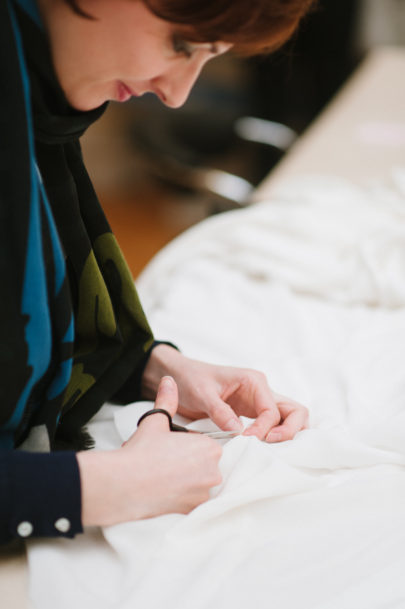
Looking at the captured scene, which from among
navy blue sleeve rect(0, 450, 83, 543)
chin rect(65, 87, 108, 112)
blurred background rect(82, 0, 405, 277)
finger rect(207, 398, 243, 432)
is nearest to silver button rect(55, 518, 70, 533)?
navy blue sleeve rect(0, 450, 83, 543)

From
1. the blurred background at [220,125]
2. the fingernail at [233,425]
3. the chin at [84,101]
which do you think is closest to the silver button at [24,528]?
the fingernail at [233,425]

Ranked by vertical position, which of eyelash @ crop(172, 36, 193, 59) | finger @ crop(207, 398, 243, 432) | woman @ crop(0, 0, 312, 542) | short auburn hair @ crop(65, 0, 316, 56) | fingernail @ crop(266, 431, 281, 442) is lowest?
finger @ crop(207, 398, 243, 432)

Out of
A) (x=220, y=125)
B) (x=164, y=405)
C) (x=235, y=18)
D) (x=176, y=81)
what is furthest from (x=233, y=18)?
(x=220, y=125)

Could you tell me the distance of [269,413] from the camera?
763mm

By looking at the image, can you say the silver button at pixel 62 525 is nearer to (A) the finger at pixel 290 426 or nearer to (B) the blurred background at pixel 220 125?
(A) the finger at pixel 290 426

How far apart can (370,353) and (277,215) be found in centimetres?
46

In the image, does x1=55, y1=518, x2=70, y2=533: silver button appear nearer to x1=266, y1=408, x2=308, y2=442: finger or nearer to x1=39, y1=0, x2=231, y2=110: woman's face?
x1=266, y1=408, x2=308, y2=442: finger

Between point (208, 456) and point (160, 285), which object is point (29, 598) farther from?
A: point (160, 285)

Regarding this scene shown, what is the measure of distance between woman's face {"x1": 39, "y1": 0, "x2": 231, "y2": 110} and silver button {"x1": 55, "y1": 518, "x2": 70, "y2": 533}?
41 centimetres

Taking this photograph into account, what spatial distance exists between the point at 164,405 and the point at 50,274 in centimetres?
20

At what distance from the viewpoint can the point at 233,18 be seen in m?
0.54

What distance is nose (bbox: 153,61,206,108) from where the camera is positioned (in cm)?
62

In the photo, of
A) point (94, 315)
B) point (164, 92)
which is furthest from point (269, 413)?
point (164, 92)

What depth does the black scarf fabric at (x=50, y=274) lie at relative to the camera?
57 centimetres
